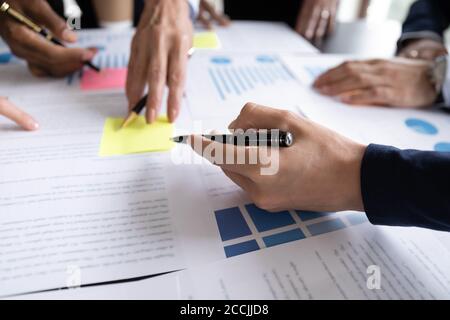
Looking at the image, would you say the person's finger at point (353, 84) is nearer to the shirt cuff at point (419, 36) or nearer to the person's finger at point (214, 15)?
the shirt cuff at point (419, 36)

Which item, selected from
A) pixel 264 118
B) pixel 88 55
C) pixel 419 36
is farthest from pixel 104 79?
pixel 419 36

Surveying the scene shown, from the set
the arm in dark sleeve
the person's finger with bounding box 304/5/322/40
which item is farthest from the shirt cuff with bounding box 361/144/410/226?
the person's finger with bounding box 304/5/322/40

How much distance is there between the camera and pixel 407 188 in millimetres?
360

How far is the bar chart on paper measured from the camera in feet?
2.17

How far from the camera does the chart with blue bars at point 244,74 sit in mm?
720

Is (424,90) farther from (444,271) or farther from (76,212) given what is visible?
(76,212)

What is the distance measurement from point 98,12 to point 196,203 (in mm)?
993

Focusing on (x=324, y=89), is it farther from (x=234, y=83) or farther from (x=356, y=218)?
(x=356, y=218)

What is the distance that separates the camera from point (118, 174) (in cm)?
47

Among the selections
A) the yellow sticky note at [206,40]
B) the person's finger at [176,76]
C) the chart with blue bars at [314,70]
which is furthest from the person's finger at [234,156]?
the yellow sticky note at [206,40]

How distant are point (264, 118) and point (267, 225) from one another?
15 cm
